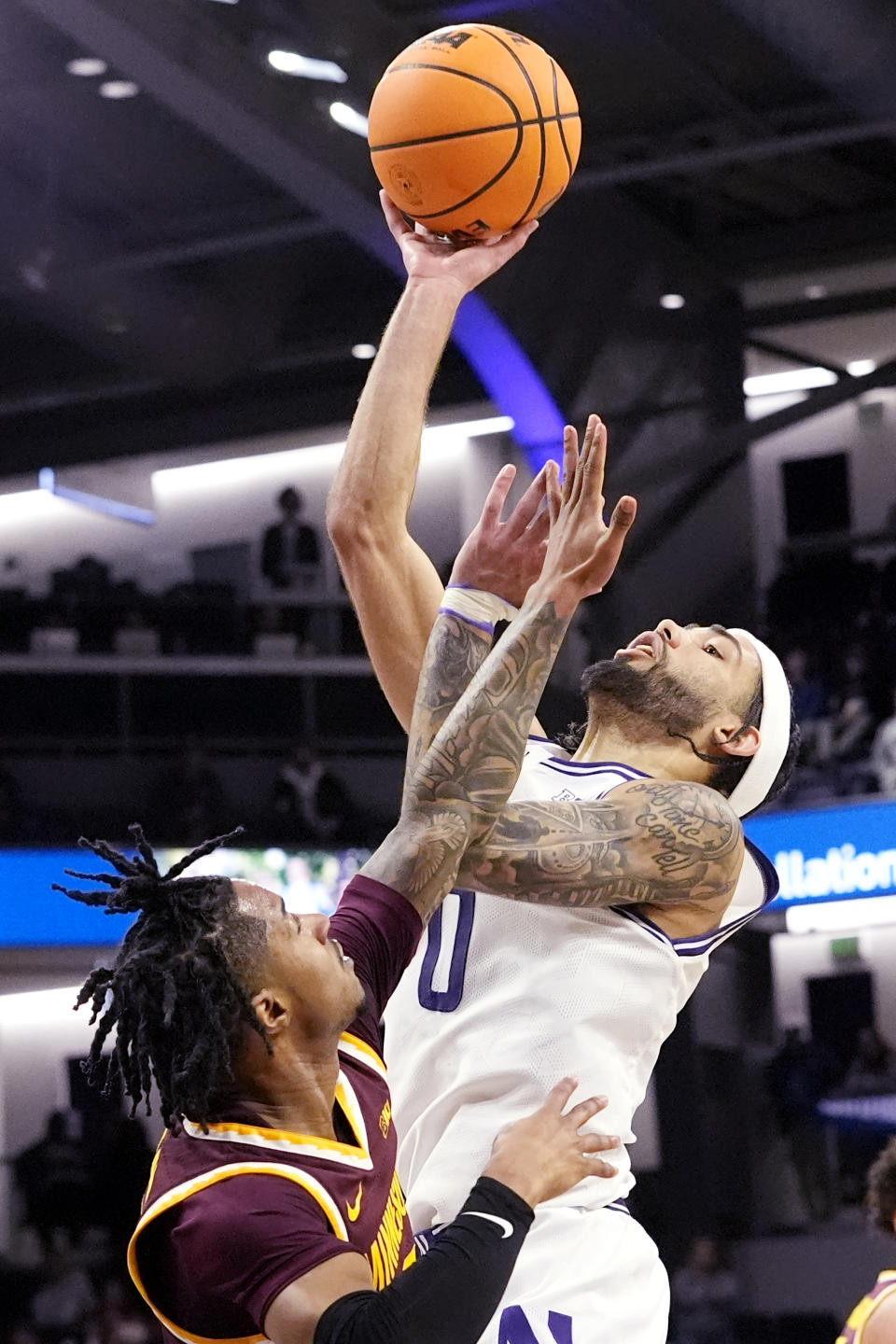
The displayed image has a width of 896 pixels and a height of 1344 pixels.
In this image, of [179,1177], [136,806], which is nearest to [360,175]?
[136,806]

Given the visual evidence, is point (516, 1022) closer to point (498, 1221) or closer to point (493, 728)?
point (493, 728)

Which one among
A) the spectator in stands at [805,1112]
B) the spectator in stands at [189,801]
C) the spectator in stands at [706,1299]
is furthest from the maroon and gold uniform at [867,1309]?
the spectator in stands at [189,801]

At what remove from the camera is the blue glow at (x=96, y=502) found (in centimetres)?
1620

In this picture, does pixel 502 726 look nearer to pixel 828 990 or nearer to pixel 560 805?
pixel 560 805

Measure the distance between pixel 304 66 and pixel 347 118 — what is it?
2.00 feet

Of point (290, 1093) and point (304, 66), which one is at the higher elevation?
point (304, 66)

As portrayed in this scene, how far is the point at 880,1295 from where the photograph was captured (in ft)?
15.8

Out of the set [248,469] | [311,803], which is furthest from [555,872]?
[248,469]

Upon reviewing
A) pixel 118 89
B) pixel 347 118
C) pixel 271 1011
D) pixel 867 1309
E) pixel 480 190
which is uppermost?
pixel 118 89

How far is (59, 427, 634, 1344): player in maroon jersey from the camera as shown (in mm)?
2273

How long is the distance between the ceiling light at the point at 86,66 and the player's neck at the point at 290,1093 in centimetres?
1037

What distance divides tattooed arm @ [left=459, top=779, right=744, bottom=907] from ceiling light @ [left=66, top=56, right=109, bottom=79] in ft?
32.3

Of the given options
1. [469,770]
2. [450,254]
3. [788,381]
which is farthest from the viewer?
[788,381]

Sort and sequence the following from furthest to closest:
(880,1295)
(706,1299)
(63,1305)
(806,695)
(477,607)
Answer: (806,695) → (63,1305) → (706,1299) → (880,1295) → (477,607)
